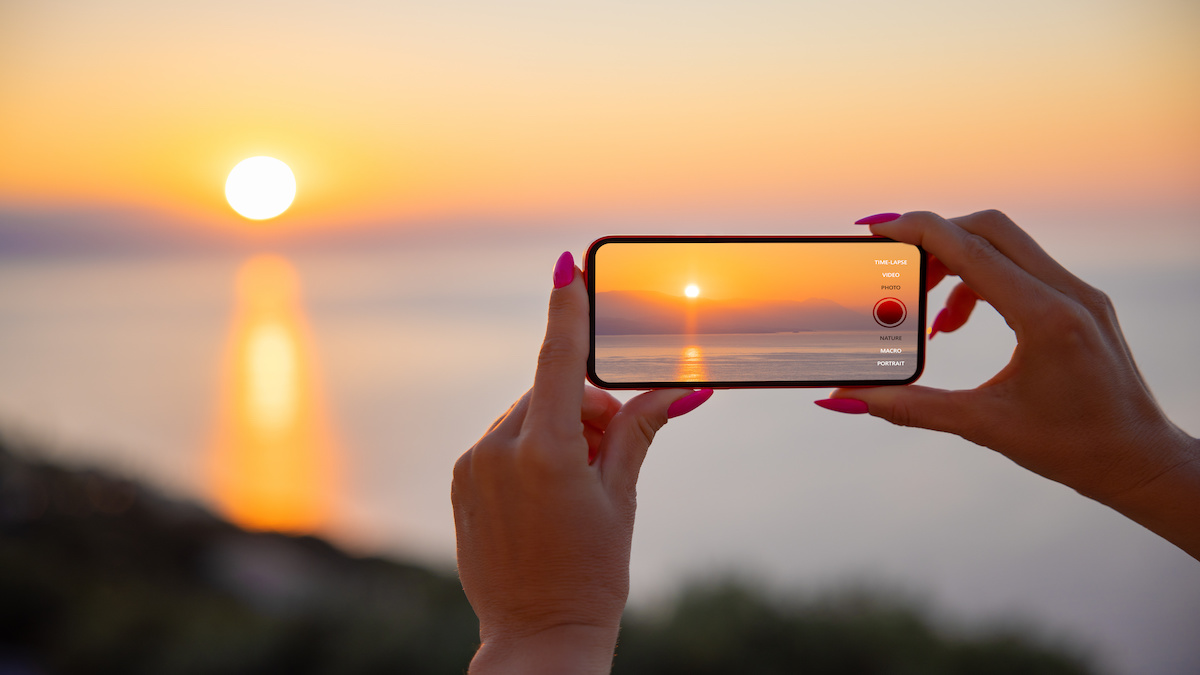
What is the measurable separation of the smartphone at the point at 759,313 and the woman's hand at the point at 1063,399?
13 centimetres

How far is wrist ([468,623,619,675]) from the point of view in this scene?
3.61ft

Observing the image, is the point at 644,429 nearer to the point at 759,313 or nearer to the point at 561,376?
the point at 561,376

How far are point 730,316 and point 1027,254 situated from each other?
0.69 meters

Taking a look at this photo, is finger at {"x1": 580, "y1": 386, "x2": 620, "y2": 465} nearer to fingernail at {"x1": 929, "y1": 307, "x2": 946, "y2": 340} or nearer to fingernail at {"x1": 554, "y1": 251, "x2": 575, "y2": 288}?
fingernail at {"x1": 554, "y1": 251, "x2": 575, "y2": 288}

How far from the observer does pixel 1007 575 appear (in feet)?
22.5

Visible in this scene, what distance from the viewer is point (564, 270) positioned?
1.37m

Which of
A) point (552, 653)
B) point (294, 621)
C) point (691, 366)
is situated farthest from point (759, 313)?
point (294, 621)

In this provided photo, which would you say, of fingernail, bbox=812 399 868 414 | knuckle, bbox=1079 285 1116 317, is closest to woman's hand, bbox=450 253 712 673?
fingernail, bbox=812 399 868 414

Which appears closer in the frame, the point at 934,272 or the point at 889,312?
the point at 889,312

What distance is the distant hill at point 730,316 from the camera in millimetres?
1550

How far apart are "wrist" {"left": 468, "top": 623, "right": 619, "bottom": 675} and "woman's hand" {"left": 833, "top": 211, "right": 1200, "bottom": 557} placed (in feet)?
3.00

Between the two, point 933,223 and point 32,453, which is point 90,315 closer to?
point 32,453

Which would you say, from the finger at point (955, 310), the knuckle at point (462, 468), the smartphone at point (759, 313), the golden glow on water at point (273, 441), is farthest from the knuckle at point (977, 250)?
the golden glow on water at point (273, 441)

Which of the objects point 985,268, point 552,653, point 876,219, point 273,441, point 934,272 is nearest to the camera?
point 552,653
